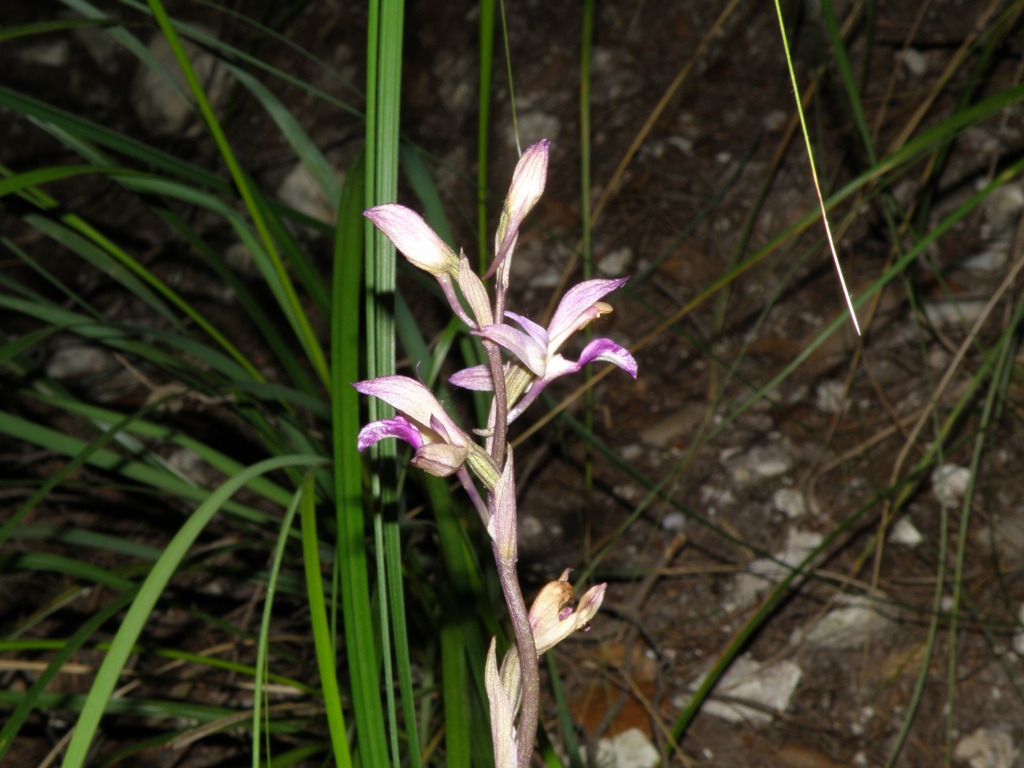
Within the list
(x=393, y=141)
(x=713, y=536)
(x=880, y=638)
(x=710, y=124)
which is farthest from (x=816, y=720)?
(x=710, y=124)

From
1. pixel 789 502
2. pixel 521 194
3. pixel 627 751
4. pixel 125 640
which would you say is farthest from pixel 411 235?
pixel 789 502

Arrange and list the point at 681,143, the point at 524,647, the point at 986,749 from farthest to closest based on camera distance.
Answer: the point at 681,143
the point at 986,749
the point at 524,647

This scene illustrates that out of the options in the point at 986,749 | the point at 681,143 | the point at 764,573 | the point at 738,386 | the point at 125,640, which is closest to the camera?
the point at 125,640

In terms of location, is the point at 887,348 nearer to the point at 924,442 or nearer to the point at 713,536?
the point at 924,442

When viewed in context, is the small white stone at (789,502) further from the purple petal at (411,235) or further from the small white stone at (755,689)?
the purple petal at (411,235)

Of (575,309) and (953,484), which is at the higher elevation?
(953,484)

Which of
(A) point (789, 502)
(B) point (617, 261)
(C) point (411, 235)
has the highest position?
(B) point (617, 261)

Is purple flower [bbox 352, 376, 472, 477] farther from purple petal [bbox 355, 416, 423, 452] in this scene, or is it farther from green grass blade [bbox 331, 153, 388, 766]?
green grass blade [bbox 331, 153, 388, 766]

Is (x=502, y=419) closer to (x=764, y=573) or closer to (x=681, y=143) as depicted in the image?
(x=764, y=573)
